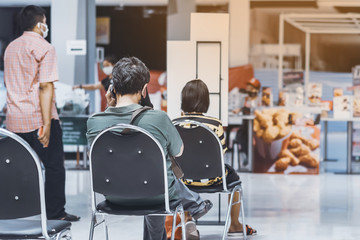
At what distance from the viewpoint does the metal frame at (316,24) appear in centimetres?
903

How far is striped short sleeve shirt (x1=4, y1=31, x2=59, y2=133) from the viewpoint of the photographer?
473 cm

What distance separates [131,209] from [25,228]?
1.60 ft

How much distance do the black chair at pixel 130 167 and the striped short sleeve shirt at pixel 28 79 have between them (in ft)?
6.15

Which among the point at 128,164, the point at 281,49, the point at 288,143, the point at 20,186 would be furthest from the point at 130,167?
the point at 281,49

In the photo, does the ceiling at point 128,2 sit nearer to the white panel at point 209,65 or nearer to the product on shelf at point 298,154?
the product on shelf at point 298,154

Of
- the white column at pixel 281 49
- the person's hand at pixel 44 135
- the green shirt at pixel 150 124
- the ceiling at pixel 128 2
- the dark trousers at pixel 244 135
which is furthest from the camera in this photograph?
the white column at pixel 281 49

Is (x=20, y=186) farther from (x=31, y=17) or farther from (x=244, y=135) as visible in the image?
(x=244, y=135)

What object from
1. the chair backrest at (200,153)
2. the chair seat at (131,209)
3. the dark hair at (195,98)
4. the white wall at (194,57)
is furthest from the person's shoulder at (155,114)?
the white wall at (194,57)

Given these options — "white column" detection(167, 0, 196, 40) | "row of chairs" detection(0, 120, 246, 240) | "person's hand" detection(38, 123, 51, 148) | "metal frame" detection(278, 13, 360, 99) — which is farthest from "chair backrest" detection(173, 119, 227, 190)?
"metal frame" detection(278, 13, 360, 99)

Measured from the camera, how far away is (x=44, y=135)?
471cm

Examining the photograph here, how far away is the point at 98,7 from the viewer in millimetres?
8812

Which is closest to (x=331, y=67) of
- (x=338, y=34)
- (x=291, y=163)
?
(x=338, y=34)

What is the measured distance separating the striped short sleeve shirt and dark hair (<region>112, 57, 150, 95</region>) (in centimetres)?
178

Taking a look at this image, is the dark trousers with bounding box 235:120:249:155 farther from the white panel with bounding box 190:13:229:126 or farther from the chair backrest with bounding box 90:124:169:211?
the chair backrest with bounding box 90:124:169:211
